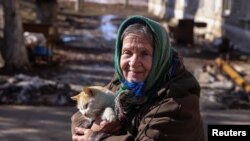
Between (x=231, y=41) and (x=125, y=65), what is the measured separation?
19.2 metres

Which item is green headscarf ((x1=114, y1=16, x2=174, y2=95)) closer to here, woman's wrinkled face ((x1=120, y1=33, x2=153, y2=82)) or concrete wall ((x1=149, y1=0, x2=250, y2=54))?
woman's wrinkled face ((x1=120, y1=33, x2=153, y2=82))

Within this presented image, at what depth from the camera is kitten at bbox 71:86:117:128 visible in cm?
259

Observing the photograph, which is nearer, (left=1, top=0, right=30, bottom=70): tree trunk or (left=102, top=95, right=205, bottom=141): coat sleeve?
(left=102, top=95, right=205, bottom=141): coat sleeve

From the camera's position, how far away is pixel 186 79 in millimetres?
2482

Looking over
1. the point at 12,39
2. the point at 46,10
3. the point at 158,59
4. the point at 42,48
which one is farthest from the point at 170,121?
the point at 46,10

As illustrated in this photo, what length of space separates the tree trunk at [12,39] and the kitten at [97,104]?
10.8 meters

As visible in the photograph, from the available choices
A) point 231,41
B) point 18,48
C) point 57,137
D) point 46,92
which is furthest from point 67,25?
point 57,137

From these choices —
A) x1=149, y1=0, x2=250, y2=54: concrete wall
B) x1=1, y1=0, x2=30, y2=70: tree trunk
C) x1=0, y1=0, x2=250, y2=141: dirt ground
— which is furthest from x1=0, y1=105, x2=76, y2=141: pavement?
x1=149, y1=0, x2=250, y2=54: concrete wall

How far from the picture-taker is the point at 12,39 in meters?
13.3

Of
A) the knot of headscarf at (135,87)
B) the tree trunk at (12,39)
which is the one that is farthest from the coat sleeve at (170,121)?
the tree trunk at (12,39)

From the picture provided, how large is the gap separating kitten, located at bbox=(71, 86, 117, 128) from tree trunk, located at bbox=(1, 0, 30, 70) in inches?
425

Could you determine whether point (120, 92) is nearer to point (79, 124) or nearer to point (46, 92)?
point (79, 124)

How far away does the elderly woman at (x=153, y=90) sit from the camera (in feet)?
7.82

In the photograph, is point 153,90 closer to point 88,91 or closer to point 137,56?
point 137,56
